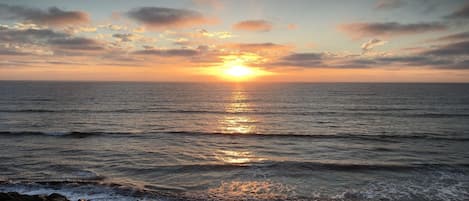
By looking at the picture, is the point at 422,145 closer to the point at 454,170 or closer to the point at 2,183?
the point at 454,170

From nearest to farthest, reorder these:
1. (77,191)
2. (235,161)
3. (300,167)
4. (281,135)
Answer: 1. (77,191)
2. (300,167)
3. (235,161)
4. (281,135)

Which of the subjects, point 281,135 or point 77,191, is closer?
point 77,191

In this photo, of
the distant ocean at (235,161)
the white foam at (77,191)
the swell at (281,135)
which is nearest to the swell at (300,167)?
the distant ocean at (235,161)

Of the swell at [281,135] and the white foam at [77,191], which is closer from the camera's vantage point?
the white foam at [77,191]

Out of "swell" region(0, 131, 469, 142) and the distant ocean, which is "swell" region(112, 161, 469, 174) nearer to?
the distant ocean

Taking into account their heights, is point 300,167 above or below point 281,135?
below

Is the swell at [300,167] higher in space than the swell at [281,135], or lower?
lower

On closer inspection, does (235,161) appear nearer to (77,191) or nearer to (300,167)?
(300,167)

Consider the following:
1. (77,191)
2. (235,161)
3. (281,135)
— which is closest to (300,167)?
(235,161)

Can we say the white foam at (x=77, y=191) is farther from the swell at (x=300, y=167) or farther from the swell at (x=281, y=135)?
the swell at (x=281, y=135)

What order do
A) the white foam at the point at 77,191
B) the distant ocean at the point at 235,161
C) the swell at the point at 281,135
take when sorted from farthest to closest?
the swell at the point at 281,135, the distant ocean at the point at 235,161, the white foam at the point at 77,191

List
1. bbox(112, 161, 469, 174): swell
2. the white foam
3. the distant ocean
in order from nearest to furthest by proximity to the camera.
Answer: the white foam → the distant ocean → bbox(112, 161, 469, 174): swell

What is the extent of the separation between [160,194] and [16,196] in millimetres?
5035

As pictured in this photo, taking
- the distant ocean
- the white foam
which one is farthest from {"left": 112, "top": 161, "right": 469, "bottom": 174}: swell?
the white foam
